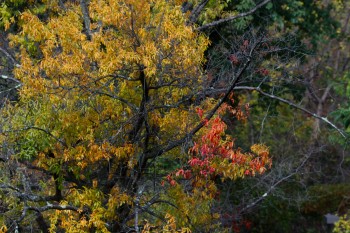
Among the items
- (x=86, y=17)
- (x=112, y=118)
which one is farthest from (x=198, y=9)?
(x=112, y=118)

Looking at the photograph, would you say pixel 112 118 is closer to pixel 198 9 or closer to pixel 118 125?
pixel 118 125

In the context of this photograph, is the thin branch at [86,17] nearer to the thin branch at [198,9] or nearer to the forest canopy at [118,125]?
the forest canopy at [118,125]

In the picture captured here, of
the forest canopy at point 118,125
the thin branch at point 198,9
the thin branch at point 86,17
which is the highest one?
the thin branch at point 198,9

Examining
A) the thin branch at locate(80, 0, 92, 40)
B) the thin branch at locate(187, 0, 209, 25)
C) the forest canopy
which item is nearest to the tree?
the forest canopy

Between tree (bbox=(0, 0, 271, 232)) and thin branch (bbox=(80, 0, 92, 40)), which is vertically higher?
thin branch (bbox=(80, 0, 92, 40))

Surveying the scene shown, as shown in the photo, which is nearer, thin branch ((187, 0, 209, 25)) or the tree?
the tree

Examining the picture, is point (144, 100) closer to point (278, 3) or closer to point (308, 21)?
point (278, 3)

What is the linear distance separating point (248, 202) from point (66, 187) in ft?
25.3

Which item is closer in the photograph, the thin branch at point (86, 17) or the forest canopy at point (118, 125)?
the forest canopy at point (118, 125)

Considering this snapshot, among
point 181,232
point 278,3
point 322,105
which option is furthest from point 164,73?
point 322,105

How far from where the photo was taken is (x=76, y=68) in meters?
10.9

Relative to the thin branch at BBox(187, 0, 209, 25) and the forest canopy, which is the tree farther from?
the thin branch at BBox(187, 0, 209, 25)

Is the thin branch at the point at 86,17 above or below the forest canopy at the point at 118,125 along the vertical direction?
above


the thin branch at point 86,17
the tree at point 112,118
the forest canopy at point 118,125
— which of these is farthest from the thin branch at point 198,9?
the tree at point 112,118
